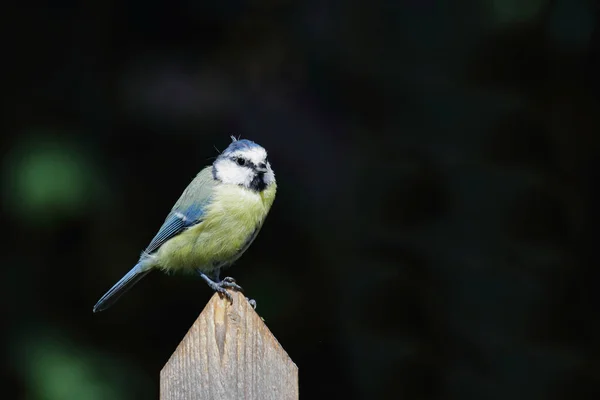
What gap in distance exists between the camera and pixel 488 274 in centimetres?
298

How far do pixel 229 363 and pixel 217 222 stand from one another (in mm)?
849

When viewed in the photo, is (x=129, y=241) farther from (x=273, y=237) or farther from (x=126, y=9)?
(x=126, y=9)

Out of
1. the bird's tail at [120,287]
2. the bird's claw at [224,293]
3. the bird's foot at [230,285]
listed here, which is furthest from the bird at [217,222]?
the bird's claw at [224,293]

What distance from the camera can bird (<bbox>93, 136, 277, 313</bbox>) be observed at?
85.0 inches

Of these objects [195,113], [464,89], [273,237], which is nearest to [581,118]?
[464,89]

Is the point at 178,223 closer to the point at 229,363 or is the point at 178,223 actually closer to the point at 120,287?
the point at 120,287

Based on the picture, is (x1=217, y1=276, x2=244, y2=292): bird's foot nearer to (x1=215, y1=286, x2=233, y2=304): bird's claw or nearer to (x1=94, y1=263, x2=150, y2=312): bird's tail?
(x1=215, y1=286, x2=233, y2=304): bird's claw

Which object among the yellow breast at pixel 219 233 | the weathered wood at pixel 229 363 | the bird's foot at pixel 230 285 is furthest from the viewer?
the yellow breast at pixel 219 233

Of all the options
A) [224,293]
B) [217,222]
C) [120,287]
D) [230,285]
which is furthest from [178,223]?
[224,293]

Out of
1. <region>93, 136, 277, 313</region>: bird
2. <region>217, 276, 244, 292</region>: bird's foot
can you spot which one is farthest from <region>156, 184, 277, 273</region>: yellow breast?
<region>217, 276, 244, 292</region>: bird's foot

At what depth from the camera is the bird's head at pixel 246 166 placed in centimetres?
217

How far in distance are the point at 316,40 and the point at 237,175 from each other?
1.33 meters

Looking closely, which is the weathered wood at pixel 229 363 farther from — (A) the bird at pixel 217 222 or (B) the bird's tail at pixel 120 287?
(B) the bird's tail at pixel 120 287

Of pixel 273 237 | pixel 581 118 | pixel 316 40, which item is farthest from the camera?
pixel 316 40
